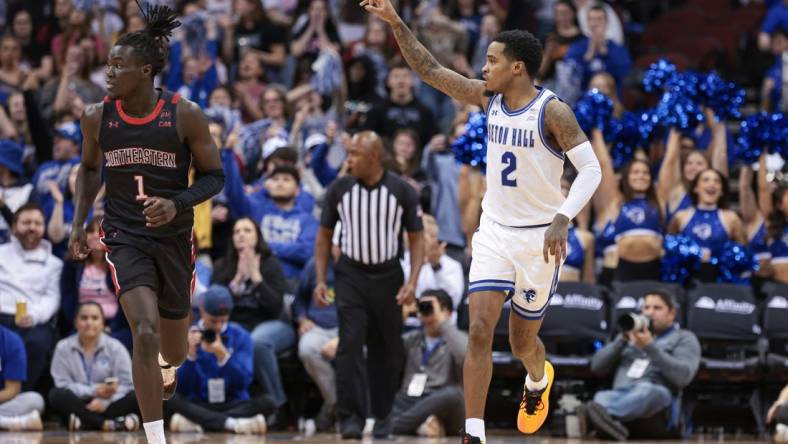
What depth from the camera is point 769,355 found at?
37.2 feet

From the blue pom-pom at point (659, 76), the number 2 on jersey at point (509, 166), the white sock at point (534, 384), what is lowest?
the white sock at point (534, 384)

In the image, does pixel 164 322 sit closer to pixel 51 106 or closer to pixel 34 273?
pixel 34 273

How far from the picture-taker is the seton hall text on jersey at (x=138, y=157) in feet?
23.9

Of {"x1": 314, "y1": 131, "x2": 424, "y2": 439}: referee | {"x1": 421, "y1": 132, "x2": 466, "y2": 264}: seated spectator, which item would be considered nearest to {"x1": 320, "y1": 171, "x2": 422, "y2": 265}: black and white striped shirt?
{"x1": 314, "y1": 131, "x2": 424, "y2": 439}: referee

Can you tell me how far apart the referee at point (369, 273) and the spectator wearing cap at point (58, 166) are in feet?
11.1

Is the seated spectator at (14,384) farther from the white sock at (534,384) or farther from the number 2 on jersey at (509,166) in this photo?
the number 2 on jersey at (509,166)

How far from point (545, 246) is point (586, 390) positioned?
4.72 metres

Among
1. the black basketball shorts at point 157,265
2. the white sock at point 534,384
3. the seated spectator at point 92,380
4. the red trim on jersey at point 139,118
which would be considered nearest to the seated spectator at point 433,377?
the seated spectator at point 92,380

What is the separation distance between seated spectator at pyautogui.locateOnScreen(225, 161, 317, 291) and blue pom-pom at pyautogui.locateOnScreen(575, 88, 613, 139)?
8.95ft

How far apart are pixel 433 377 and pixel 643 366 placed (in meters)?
1.70

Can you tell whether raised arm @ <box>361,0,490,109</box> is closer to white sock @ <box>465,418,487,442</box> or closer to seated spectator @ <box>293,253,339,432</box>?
white sock @ <box>465,418,487,442</box>

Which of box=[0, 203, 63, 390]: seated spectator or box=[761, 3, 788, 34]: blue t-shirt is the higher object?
box=[761, 3, 788, 34]: blue t-shirt

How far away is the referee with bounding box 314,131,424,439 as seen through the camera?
10.3 meters

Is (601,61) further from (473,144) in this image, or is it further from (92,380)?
(92,380)
